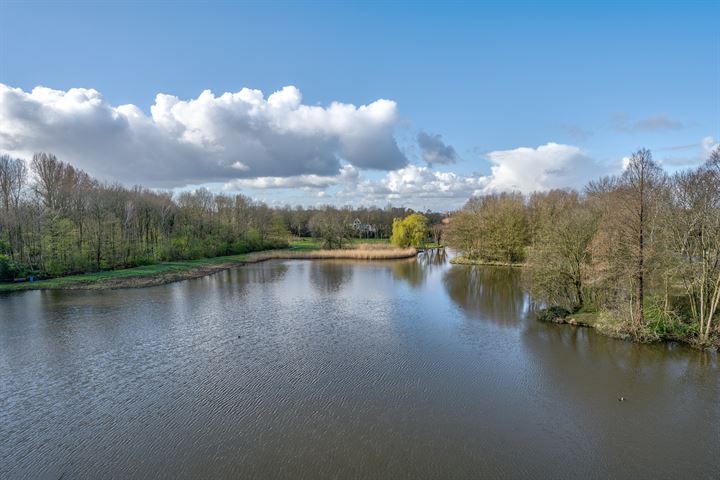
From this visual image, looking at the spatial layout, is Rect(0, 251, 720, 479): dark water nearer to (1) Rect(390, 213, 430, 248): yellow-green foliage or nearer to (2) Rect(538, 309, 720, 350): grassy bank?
(2) Rect(538, 309, 720, 350): grassy bank

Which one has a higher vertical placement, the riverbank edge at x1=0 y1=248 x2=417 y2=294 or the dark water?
the riverbank edge at x1=0 y1=248 x2=417 y2=294

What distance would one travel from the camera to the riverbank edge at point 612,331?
1539cm

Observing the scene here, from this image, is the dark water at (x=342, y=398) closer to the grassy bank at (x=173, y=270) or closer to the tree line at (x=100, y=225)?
the grassy bank at (x=173, y=270)

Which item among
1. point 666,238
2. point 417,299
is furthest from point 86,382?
point 666,238

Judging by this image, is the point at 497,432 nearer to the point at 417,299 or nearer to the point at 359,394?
the point at 359,394

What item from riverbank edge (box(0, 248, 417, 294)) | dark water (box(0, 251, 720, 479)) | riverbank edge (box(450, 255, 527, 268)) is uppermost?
riverbank edge (box(0, 248, 417, 294))

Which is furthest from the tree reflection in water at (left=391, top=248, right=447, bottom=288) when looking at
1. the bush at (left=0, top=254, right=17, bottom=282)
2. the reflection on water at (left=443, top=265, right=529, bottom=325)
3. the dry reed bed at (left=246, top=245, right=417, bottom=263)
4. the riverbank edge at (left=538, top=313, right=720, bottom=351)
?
the bush at (left=0, top=254, right=17, bottom=282)

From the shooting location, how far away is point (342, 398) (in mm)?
11727

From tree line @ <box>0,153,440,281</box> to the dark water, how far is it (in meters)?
13.4

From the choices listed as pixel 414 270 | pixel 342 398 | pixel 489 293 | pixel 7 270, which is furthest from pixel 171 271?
pixel 342 398

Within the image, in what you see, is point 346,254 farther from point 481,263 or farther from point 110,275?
point 110,275

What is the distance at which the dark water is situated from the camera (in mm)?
8688

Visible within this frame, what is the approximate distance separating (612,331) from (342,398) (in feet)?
40.7

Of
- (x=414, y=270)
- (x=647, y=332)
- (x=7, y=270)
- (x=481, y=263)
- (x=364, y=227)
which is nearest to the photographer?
(x=647, y=332)
